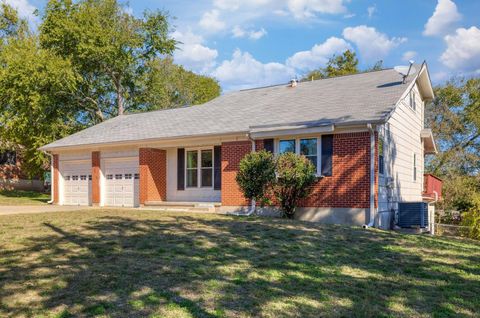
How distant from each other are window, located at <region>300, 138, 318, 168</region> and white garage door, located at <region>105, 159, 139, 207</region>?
27.6 feet

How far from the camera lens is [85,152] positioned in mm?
21062

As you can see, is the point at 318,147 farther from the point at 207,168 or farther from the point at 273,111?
the point at 207,168

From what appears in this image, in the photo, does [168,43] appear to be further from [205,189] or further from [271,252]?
[271,252]

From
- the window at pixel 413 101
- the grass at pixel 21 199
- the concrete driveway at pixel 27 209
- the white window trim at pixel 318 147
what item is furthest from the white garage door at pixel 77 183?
the window at pixel 413 101

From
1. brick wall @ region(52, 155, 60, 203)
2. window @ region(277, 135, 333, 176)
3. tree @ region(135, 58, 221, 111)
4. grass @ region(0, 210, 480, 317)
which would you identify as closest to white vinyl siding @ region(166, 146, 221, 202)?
window @ region(277, 135, 333, 176)

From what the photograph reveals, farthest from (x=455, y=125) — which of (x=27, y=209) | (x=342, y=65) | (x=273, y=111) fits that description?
(x=27, y=209)

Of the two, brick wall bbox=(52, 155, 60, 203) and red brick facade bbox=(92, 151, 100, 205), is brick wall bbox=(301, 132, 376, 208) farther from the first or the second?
brick wall bbox=(52, 155, 60, 203)

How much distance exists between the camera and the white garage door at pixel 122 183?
1953 centimetres

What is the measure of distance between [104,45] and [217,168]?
56.6 feet

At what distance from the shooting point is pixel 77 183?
21.7 metres

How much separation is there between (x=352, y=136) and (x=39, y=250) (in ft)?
31.3

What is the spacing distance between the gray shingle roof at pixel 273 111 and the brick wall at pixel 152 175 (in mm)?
909

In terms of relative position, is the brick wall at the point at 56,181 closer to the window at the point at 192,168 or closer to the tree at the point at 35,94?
the tree at the point at 35,94

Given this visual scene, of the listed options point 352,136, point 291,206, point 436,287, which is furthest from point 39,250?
point 352,136
